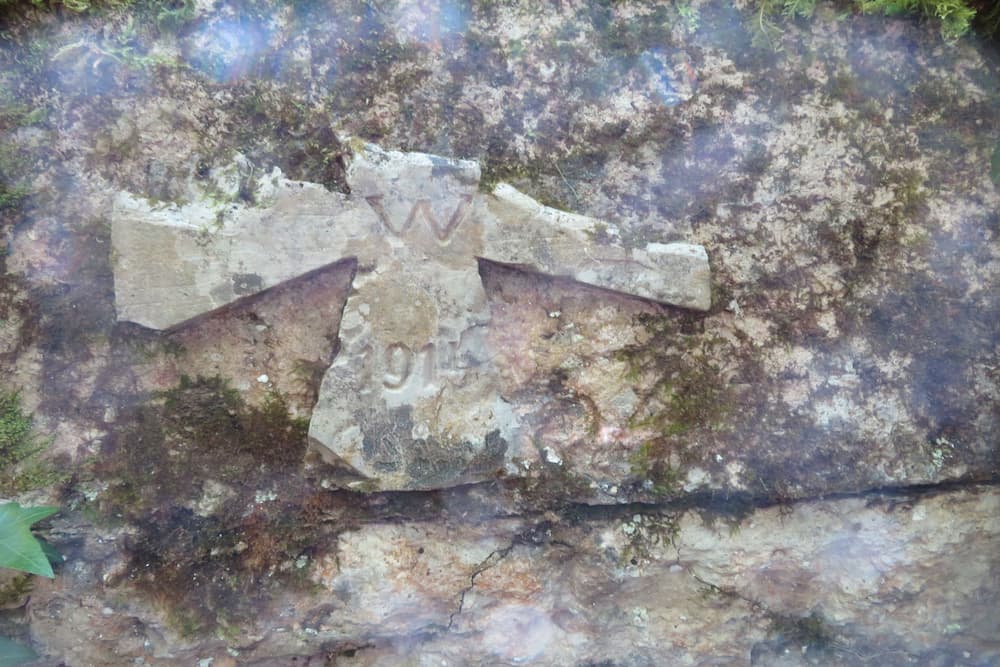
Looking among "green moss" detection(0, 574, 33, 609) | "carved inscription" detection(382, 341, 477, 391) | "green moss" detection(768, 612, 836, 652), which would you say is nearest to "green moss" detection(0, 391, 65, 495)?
"green moss" detection(0, 574, 33, 609)

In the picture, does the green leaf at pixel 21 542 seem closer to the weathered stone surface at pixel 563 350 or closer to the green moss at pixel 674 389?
the weathered stone surface at pixel 563 350

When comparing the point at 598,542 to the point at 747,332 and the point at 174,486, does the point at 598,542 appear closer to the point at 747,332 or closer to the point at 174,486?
the point at 747,332

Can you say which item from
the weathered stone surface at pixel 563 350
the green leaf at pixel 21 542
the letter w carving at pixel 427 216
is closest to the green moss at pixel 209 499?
the weathered stone surface at pixel 563 350

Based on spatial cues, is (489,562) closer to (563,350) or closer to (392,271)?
(563,350)

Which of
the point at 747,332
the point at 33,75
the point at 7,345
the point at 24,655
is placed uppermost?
the point at 33,75

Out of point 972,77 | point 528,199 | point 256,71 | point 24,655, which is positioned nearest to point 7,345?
point 24,655

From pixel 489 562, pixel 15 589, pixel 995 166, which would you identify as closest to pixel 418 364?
pixel 489 562
